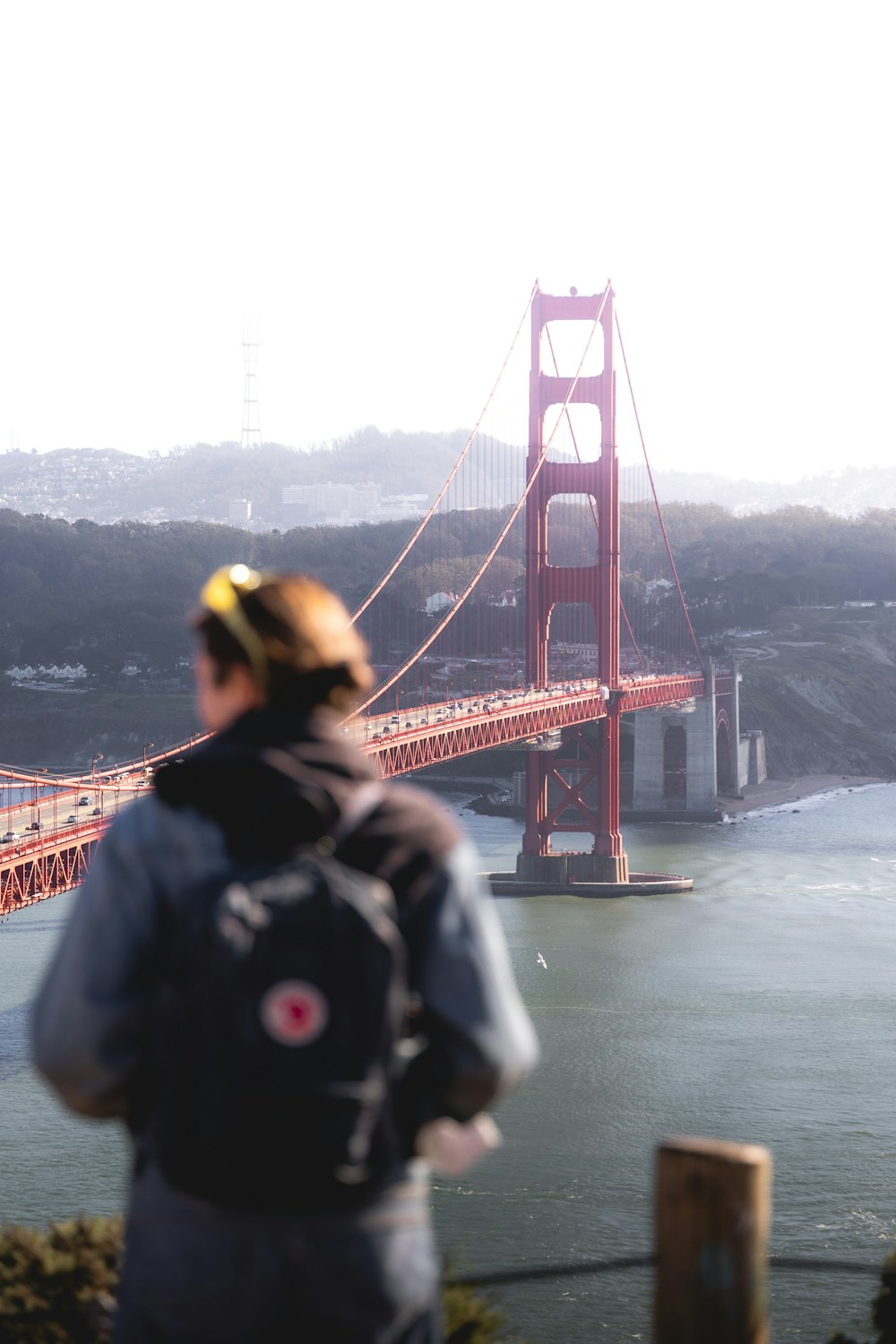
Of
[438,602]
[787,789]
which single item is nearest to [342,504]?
[438,602]

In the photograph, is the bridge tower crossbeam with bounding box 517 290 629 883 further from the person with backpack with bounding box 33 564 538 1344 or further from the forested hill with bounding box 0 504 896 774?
the person with backpack with bounding box 33 564 538 1344

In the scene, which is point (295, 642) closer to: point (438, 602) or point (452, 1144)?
point (452, 1144)

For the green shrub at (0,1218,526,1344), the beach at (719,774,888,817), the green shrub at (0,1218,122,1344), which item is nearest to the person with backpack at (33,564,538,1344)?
the green shrub at (0,1218,526,1344)

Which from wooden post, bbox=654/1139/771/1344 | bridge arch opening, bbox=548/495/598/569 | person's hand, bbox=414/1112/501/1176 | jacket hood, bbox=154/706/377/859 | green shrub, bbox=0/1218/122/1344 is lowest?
green shrub, bbox=0/1218/122/1344

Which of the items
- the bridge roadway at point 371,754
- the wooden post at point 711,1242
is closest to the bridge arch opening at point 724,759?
the bridge roadway at point 371,754

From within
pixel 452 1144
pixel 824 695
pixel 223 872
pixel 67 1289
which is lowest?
pixel 824 695

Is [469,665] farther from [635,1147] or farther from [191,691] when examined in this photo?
[635,1147]
